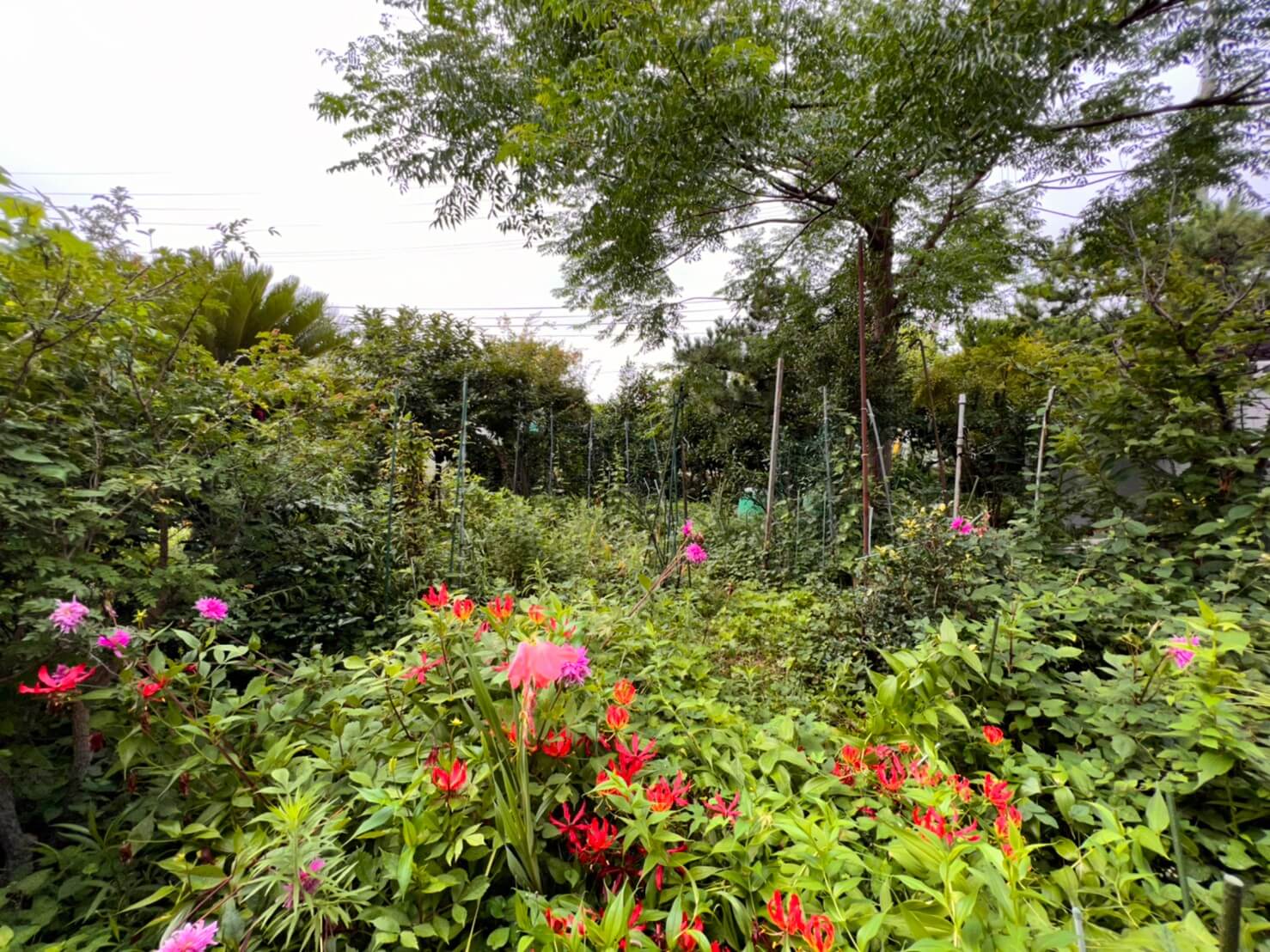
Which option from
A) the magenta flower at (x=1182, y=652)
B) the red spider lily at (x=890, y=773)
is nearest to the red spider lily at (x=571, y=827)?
the red spider lily at (x=890, y=773)

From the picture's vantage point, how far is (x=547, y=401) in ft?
19.4

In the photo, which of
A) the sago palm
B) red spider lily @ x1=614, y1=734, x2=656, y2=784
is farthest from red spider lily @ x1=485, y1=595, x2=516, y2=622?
the sago palm

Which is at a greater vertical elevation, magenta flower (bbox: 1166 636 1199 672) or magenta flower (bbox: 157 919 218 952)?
magenta flower (bbox: 1166 636 1199 672)

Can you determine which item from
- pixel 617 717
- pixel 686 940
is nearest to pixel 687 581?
pixel 617 717

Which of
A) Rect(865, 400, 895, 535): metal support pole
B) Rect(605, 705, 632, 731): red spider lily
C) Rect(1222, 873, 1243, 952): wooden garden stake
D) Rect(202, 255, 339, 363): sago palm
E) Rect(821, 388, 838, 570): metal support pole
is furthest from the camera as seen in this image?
Rect(202, 255, 339, 363): sago palm

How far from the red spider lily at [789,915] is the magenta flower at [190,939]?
608 mm

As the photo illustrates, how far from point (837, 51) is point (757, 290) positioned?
2.04 meters

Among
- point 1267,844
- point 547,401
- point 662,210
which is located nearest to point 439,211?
point 662,210

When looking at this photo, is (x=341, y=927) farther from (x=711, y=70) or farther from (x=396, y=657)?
(x=711, y=70)

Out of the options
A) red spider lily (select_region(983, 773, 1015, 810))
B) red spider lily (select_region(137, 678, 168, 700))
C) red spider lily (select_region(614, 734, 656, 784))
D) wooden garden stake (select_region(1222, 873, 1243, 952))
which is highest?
wooden garden stake (select_region(1222, 873, 1243, 952))

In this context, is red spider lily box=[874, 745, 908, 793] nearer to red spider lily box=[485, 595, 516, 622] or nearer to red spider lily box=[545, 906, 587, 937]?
red spider lily box=[545, 906, 587, 937]

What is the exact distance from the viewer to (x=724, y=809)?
2.46ft

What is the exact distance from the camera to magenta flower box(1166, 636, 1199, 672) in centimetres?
96

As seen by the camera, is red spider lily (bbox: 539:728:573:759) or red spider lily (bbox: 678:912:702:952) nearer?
red spider lily (bbox: 678:912:702:952)
